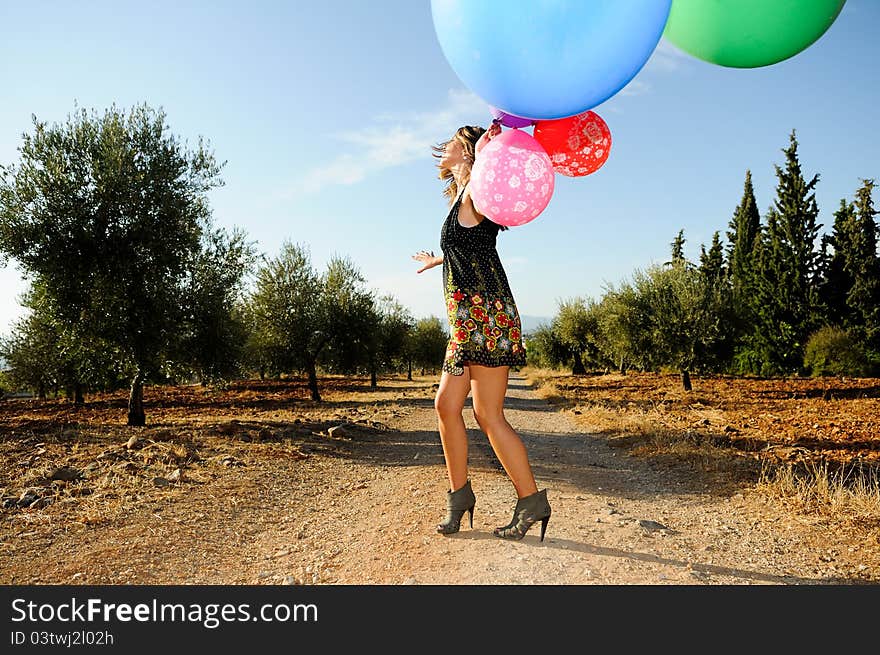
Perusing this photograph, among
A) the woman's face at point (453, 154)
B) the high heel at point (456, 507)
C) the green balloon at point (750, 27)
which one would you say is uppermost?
the green balloon at point (750, 27)

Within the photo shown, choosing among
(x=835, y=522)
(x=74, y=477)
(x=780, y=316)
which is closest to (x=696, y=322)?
(x=780, y=316)

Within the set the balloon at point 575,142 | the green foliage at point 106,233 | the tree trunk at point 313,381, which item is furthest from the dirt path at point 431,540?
the tree trunk at point 313,381

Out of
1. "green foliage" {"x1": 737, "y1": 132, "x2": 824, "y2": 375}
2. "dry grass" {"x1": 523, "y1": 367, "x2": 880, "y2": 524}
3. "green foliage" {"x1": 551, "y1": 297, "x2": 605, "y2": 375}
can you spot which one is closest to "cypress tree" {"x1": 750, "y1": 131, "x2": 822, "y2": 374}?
"green foliage" {"x1": 737, "y1": 132, "x2": 824, "y2": 375}

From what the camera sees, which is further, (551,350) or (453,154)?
(551,350)

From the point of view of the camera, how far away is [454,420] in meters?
3.62

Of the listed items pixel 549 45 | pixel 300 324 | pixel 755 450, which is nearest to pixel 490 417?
pixel 549 45

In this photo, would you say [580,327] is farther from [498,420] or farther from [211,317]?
[498,420]

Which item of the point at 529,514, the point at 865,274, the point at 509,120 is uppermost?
the point at 865,274

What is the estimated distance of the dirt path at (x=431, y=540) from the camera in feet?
10.7

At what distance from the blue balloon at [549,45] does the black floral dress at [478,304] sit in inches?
31.7

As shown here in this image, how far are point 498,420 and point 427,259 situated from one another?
3.90 ft

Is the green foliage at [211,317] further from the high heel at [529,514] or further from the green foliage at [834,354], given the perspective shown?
the green foliage at [834,354]
